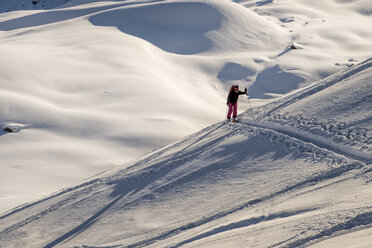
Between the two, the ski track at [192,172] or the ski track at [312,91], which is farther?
the ski track at [312,91]

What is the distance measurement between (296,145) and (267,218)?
2.96 m

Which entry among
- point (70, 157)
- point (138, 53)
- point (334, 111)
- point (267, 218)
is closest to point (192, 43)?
point (138, 53)

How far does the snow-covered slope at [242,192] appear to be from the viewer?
7.14 meters

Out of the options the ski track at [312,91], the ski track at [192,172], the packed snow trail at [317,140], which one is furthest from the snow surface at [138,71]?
the ski track at [312,91]

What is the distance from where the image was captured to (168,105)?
17.8 meters

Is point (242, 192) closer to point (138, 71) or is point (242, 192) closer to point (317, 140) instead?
point (317, 140)

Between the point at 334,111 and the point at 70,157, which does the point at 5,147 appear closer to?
the point at 70,157

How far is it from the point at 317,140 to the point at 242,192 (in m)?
2.40

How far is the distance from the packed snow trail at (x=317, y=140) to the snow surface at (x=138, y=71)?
212 millimetres

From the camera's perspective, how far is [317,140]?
10.2 meters

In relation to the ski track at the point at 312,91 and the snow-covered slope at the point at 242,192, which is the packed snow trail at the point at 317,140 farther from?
the ski track at the point at 312,91

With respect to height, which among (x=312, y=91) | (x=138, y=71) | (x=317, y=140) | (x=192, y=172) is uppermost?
(x=312, y=91)

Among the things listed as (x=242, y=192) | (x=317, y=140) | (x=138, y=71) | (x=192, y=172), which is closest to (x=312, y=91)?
(x=317, y=140)

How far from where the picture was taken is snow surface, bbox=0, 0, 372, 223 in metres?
14.1
